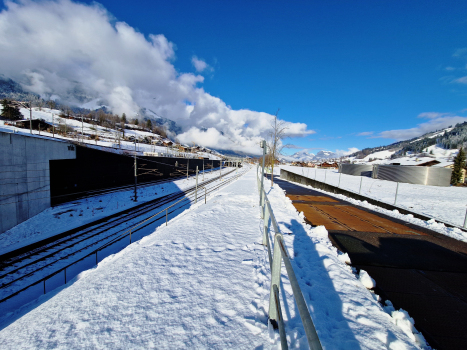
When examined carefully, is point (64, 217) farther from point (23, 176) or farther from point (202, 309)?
point (202, 309)

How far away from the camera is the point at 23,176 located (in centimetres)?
1291

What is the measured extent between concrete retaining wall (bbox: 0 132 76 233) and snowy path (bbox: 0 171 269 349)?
14.3 m

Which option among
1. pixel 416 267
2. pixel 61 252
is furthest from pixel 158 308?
pixel 61 252

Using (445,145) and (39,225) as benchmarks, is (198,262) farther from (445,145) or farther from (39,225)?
(445,145)

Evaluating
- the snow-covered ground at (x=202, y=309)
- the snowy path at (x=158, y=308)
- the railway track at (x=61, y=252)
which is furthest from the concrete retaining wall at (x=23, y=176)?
the snowy path at (x=158, y=308)

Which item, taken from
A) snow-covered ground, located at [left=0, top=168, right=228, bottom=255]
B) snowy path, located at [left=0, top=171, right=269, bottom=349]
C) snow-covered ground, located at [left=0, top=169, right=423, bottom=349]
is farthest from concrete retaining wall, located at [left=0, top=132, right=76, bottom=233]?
snowy path, located at [left=0, top=171, right=269, bottom=349]

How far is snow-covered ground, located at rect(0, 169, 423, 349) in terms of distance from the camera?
229cm

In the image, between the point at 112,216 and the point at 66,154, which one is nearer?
the point at 112,216

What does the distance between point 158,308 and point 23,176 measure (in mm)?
17269

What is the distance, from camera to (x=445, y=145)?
140500 millimetres

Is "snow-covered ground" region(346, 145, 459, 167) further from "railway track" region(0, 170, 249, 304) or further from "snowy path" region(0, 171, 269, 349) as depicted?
"railway track" region(0, 170, 249, 304)

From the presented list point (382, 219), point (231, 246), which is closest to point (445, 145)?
point (382, 219)

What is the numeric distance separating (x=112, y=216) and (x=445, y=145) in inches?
8540

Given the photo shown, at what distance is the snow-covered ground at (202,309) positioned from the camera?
90.0 inches
